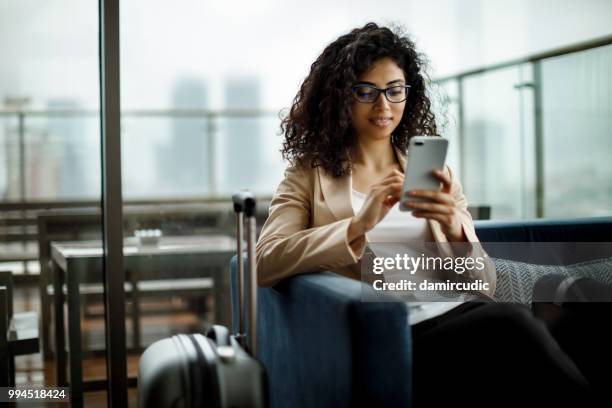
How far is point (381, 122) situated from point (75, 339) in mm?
1319

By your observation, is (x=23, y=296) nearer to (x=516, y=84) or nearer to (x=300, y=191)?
(x=300, y=191)

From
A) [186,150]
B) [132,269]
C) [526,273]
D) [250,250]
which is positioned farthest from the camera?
[186,150]

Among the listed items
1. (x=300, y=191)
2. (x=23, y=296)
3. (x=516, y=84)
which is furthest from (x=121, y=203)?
(x=516, y=84)

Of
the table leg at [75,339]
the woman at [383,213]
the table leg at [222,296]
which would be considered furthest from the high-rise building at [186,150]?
the woman at [383,213]

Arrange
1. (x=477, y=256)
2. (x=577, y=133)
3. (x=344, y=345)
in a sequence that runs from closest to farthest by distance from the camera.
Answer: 1. (x=344, y=345)
2. (x=477, y=256)
3. (x=577, y=133)


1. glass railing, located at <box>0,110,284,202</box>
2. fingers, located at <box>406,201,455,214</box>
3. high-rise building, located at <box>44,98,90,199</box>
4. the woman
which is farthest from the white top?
high-rise building, located at <box>44,98,90,199</box>

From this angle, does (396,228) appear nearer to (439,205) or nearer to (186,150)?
(439,205)

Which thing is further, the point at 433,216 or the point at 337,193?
the point at 337,193

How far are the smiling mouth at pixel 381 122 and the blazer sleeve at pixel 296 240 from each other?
0.22 meters

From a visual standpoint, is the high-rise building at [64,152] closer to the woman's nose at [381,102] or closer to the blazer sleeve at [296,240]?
the blazer sleeve at [296,240]

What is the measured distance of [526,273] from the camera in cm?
223

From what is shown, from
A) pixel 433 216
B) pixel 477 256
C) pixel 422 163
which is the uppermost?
pixel 422 163

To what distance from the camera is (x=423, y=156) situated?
65.6 inches

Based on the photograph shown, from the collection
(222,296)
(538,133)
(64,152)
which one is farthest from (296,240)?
(538,133)
